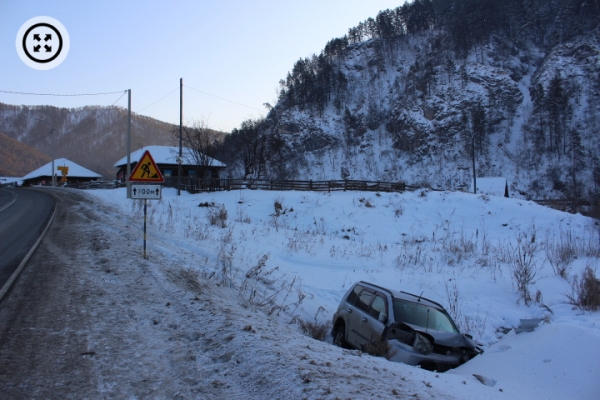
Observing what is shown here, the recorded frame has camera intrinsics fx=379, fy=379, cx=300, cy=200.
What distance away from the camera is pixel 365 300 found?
7.39 m

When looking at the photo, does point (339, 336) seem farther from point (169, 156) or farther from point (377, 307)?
point (169, 156)

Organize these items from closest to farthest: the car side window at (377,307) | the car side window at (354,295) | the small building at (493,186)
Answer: the car side window at (377,307)
the car side window at (354,295)
the small building at (493,186)

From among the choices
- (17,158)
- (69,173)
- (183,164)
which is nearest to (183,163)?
(183,164)

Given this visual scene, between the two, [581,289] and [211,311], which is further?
[581,289]

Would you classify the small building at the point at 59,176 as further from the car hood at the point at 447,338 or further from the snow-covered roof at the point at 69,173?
the car hood at the point at 447,338

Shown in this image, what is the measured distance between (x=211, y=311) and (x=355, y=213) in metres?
22.7

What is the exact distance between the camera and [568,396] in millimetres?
4227

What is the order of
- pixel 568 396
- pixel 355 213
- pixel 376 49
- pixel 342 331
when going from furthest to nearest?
1. pixel 376 49
2. pixel 355 213
3. pixel 342 331
4. pixel 568 396

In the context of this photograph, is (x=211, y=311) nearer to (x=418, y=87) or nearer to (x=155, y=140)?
(x=418, y=87)

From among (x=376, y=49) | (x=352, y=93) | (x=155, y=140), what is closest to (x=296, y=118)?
(x=352, y=93)

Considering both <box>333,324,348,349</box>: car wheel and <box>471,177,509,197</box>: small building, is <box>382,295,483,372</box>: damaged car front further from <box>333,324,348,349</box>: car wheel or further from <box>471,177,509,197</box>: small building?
<box>471,177,509,197</box>: small building

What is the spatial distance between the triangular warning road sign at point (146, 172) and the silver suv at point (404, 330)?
571 centimetres

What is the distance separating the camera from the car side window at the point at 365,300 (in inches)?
284

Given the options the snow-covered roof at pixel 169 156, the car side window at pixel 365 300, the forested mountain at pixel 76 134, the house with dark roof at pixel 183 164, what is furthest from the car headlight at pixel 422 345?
the forested mountain at pixel 76 134
